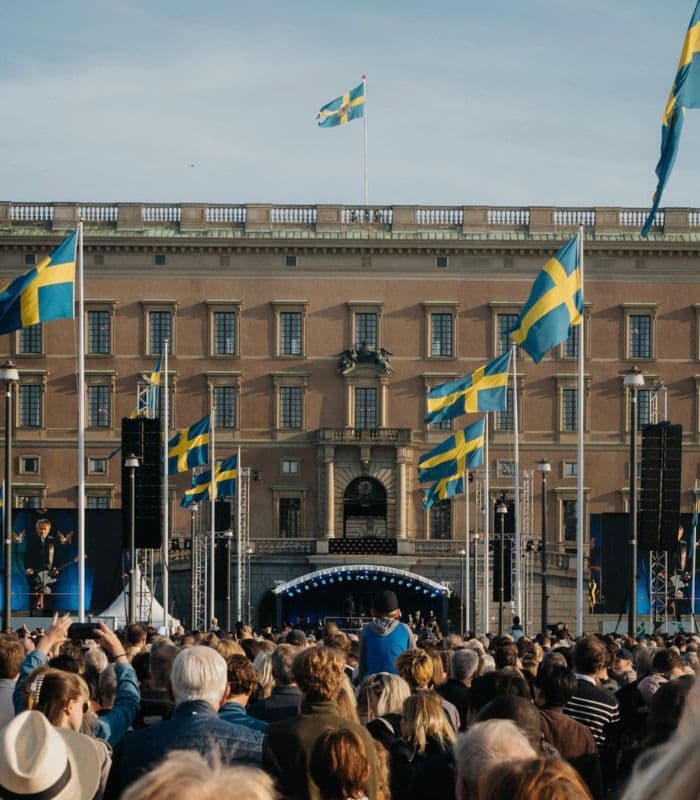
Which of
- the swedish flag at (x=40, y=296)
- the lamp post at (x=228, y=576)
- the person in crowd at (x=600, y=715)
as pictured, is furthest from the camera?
the lamp post at (x=228, y=576)

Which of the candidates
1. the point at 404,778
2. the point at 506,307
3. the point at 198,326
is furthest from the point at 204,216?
the point at 404,778

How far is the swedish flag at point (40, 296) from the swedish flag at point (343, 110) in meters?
42.0

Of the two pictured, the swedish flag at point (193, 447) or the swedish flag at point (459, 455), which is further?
the swedish flag at point (193, 447)

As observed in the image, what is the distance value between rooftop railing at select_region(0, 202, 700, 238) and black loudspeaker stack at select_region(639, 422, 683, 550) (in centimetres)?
5088

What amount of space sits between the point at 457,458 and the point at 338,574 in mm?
21764

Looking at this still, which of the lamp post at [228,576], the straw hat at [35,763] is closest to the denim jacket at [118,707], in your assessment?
the straw hat at [35,763]

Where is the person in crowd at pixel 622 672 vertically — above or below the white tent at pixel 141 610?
above

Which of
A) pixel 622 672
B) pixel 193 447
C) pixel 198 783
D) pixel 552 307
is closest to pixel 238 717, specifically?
pixel 198 783

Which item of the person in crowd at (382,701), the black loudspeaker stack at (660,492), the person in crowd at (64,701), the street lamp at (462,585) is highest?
the black loudspeaker stack at (660,492)

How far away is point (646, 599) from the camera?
63.2 meters

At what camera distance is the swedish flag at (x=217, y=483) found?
61.0m

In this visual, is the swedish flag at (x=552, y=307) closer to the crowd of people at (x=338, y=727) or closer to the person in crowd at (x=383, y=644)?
the crowd of people at (x=338, y=727)

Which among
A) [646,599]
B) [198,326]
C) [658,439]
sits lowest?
[646,599]

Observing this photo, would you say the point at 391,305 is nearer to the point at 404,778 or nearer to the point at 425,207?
the point at 425,207
